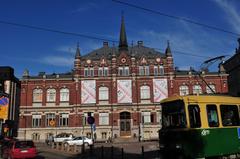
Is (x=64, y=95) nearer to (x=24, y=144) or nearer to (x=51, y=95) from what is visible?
(x=51, y=95)

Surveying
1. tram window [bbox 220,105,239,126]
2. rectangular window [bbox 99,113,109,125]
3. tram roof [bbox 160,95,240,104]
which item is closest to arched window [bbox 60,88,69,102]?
rectangular window [bbox 99,113,109,125]

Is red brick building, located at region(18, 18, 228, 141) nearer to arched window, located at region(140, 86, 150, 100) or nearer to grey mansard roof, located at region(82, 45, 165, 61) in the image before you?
arched window, located at region(140, 86, 150, 100)

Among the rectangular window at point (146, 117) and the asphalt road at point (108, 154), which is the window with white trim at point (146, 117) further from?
the asphalt road at point (108, 154)

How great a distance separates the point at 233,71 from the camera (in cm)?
6694

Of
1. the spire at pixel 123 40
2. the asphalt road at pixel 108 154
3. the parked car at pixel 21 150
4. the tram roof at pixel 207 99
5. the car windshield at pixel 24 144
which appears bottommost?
the asphalt road at pixel 108 154

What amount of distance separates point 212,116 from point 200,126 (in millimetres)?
1101

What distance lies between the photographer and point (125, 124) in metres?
50.0

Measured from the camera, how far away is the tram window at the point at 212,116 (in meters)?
14.7

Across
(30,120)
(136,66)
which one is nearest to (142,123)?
(136,66)

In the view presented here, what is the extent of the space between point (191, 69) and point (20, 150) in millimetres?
40256

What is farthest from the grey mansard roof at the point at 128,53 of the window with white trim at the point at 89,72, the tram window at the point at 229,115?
the tram window at the point at 229,115

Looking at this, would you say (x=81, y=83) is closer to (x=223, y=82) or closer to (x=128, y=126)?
(x=128, y=126)

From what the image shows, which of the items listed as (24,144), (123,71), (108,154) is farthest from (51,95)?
(24,144)

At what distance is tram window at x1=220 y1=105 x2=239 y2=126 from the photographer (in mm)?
15265
